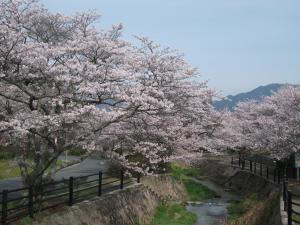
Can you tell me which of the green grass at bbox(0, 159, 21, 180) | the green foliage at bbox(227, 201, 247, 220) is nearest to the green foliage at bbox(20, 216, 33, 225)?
the green grass at bbox(0, 159, 21, 180)

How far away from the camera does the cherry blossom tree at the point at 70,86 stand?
15895 mm

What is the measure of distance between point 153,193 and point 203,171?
2930 cm

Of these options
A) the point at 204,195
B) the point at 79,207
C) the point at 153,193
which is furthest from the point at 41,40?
the point at 204,195

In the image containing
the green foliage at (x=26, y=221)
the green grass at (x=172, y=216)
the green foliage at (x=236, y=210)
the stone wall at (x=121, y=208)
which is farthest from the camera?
the green foliage at (x=236, y=210)

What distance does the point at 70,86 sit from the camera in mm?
16625

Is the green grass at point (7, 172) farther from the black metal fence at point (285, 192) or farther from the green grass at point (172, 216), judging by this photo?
the black metal fence at point (285, 192)

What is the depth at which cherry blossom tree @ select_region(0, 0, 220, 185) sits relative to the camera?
52.1ft

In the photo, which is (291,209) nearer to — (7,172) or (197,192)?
(7,172)

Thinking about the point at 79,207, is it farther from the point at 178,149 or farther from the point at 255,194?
the point at 255,194

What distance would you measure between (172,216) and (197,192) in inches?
493

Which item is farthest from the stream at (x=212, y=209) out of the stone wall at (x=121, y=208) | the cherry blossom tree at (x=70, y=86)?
the cherry blossom tree at (x=70, y=86)

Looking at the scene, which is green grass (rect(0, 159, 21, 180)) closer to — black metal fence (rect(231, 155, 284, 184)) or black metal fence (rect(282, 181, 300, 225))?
black metal fence (rect(231, 155, 284, 184))

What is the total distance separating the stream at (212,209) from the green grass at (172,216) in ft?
2.25

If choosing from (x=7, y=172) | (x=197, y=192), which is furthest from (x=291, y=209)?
(x=197, y=192)
